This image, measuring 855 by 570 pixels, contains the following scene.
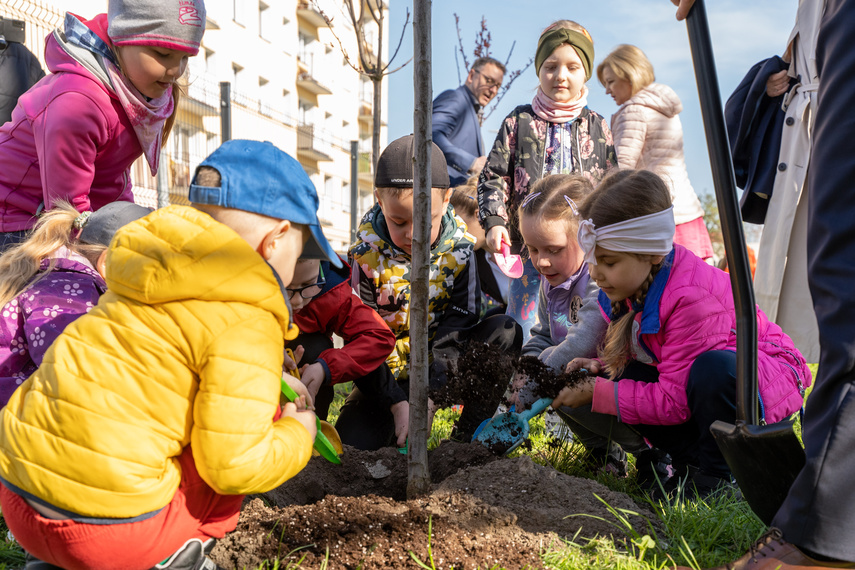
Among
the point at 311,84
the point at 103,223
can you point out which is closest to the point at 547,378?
the point at 103,223

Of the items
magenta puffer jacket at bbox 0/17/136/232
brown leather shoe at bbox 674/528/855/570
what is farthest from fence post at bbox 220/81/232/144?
brown leather shoe at bbox 674/528/855/570

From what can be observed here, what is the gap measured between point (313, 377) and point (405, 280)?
2.88 ft

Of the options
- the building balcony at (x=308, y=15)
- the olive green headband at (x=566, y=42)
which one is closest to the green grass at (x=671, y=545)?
the olive green headband at (x=566, y=42)

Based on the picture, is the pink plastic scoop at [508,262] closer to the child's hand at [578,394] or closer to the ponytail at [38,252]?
the child's hand at [578,394]

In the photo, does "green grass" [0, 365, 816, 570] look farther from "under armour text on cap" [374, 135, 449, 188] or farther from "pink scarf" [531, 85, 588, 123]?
"pink scarf" [531, 85, 588, 123]

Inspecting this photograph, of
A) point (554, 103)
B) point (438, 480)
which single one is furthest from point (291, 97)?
point (438, 480)

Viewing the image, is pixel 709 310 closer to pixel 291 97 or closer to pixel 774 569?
pixel 774 569

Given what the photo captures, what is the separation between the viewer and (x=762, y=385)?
221cm

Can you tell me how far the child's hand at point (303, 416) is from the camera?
1708 millimetres

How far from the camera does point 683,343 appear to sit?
2.36 meters

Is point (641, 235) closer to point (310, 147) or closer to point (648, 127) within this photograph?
point (648, 127)

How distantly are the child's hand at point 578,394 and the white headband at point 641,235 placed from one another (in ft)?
1.64

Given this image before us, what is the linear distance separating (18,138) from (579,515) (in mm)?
2589

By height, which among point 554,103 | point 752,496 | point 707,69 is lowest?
point 752,496
